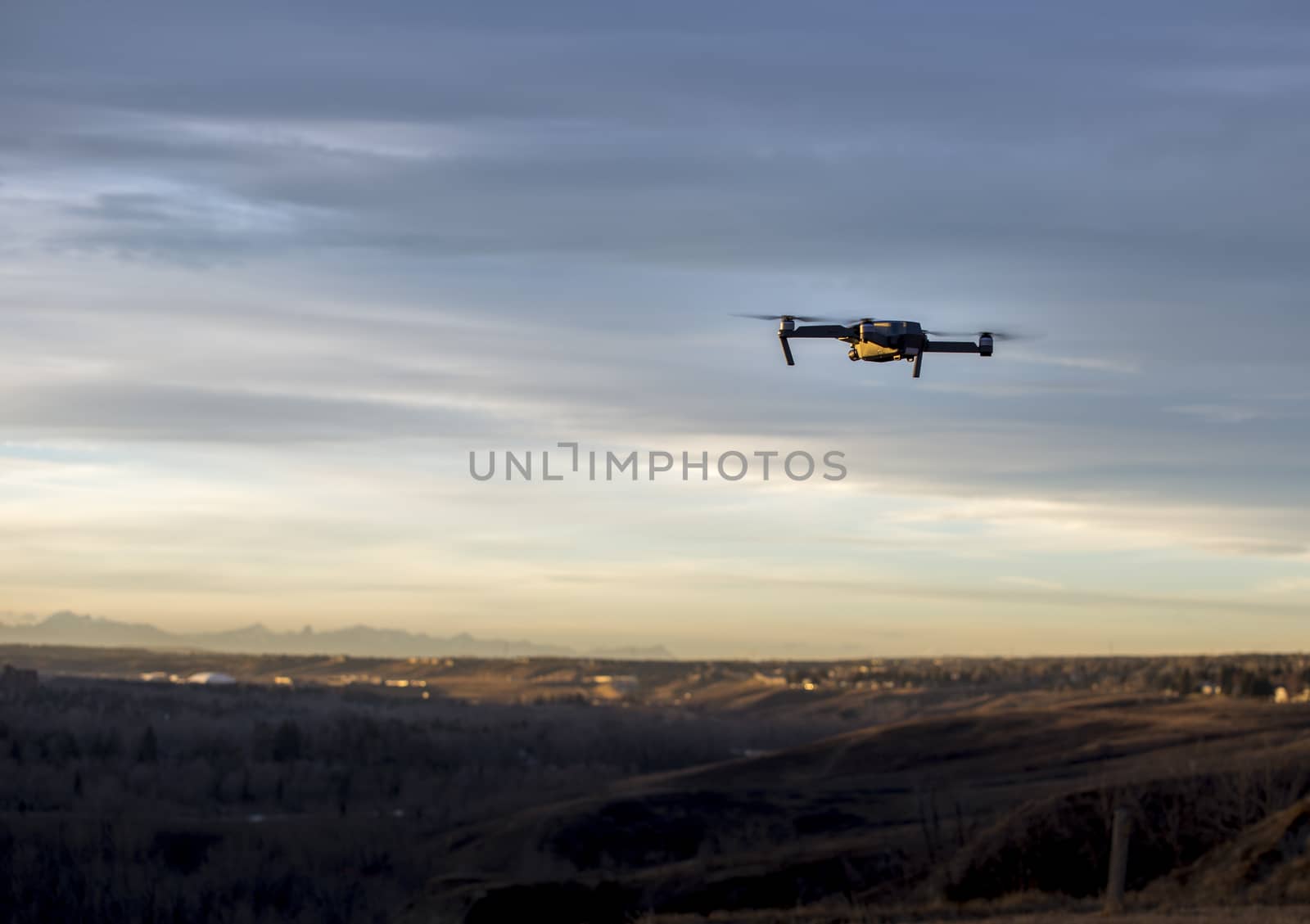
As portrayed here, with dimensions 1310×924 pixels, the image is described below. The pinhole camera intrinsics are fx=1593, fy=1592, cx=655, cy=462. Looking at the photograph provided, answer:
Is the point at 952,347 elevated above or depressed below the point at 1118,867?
above

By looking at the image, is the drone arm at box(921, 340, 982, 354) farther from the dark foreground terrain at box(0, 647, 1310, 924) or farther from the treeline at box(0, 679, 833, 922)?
the treeline at box(0, 679, 833, 922)

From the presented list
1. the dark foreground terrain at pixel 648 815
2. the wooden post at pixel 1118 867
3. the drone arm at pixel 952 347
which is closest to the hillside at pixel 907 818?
the dark foreground terrain at pixel 648 815

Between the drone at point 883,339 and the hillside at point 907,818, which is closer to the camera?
the drone at point 883,339

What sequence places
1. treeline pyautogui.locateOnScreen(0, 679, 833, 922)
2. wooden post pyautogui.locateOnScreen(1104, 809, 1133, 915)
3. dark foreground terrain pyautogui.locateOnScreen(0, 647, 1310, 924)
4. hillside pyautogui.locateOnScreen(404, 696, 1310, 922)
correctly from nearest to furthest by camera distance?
wooden post pyautogui.locateOnScreen(1104, 809, 1133, 915)
dark foreground terrain pyautogui.locateOnScreen(0, 647, 1310, 924)
hillside pyautogui.locateOnScreen(404, 696, 1310, 922)
treeline pyautogui.locateOnScreen(0, 679, 833, 922)

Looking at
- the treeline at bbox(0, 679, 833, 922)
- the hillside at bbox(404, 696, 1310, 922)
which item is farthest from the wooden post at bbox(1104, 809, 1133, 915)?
the treeline at bbox(0, 679, 833, 922)

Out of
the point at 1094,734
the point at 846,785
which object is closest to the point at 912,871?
the point at 846,785

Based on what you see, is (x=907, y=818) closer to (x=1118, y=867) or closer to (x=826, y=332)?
(x=1118, y=867)

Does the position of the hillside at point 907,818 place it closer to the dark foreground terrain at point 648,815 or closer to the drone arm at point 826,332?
the dark foreground terrain at point 648,815

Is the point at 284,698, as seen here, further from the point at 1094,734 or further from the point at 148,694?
the point at 1094,734

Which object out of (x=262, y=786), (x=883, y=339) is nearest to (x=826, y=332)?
(x=883, y=339)
